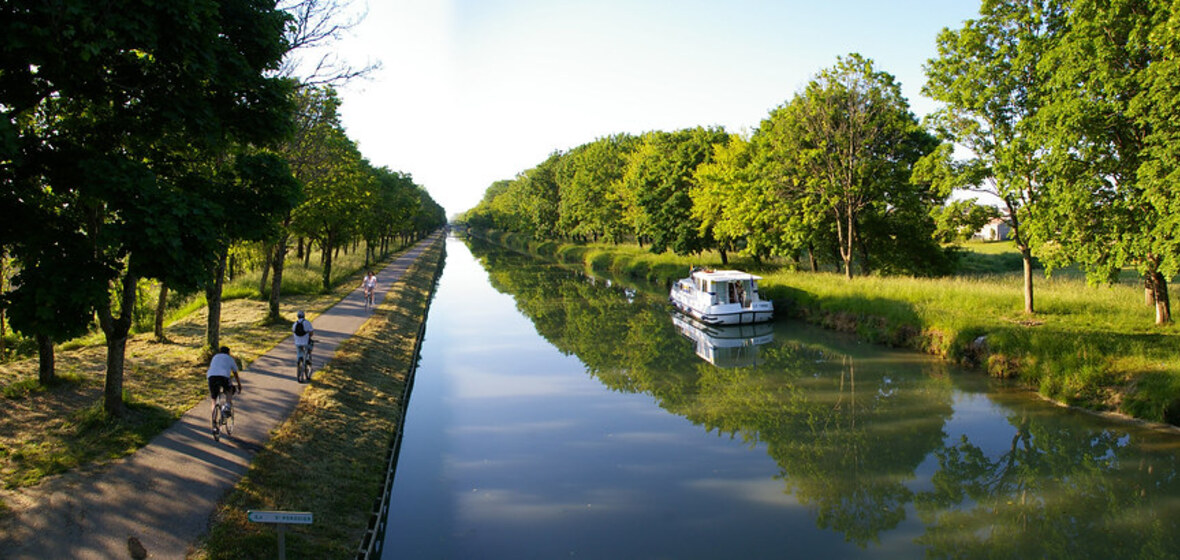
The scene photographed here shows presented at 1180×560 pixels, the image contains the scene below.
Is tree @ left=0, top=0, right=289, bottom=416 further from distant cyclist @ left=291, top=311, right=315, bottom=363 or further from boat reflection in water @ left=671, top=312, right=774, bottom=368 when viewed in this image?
boat reflection in water @ left=671, top=312, right=774, bottom=368

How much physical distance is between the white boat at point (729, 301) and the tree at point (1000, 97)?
9.49 metres

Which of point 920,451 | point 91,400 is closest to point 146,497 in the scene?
point 91,400

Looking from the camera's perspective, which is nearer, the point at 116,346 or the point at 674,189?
the point at 116,346

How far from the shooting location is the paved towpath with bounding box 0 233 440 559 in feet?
23.1

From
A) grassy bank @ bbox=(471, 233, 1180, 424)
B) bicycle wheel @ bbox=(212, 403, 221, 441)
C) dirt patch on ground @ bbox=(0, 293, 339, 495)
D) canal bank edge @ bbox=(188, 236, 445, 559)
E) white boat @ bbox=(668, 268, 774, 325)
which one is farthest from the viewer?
white boat @ bbox=(668, 268, 774, 325)

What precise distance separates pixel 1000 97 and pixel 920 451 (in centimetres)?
1359

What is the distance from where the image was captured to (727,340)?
26.5 meters

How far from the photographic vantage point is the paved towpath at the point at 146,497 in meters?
7.04

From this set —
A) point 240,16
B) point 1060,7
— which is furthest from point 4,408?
point 1060,7

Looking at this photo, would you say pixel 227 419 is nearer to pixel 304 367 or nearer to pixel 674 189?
pixel 304 367

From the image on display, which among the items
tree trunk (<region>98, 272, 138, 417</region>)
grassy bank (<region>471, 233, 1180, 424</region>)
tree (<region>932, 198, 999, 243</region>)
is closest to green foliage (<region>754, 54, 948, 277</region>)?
grassy bank (<region>471, 233, 1180, 424</region>)

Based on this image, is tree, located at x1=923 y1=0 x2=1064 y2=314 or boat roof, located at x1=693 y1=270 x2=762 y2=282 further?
boat roof, located at x1=693 y1=270 x2=762 y2=282

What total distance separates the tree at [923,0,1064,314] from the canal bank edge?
1804cm

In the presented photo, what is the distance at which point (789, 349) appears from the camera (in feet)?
78.3
